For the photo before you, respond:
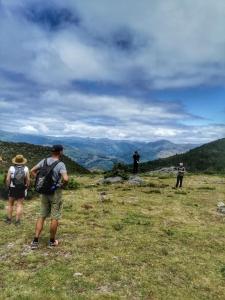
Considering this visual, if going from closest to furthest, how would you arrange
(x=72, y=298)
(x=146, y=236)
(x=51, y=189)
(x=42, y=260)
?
(x=72, y=298), (x=42, y=260), (x=51, y=189), (x=146, y=236)

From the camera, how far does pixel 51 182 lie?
1566 centimetres

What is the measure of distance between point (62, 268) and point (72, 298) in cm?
231

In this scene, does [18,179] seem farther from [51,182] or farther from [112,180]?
[112,180]

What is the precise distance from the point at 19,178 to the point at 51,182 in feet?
14.4

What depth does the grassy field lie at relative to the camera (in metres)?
12.5

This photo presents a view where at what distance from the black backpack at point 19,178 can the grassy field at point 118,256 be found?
1.97 m

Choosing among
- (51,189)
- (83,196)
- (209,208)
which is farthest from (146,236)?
(83,196)

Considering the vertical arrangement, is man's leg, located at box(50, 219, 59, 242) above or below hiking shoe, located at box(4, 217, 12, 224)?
above

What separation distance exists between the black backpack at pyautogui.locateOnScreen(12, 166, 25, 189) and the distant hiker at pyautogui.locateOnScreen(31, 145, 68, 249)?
3638mm

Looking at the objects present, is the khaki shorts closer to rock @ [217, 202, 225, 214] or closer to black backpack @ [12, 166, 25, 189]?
black backpack @ [12, 166, 25, 189]

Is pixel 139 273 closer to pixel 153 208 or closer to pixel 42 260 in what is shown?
pixel 42 260

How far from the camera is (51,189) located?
15.7 m

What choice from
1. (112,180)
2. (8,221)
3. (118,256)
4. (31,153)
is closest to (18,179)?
(8,221)

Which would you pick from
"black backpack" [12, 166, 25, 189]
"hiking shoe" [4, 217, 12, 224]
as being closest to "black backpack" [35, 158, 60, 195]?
"black backpack" [12, 166, 25, 189]
